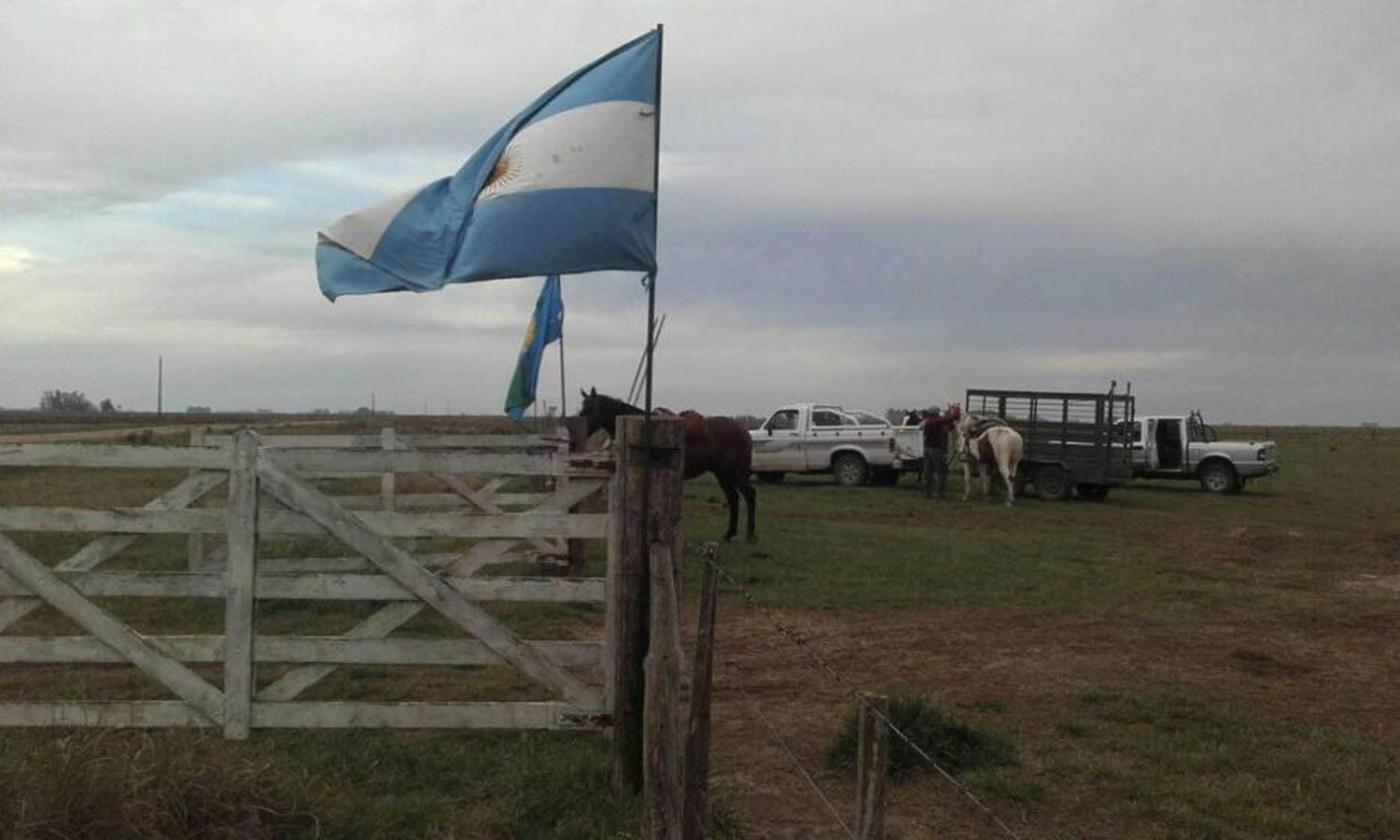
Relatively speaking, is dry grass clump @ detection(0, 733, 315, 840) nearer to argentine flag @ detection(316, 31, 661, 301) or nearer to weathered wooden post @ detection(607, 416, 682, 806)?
weathered wooden post @ detection(607, 416, 682, 806)

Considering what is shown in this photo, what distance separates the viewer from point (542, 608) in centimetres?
992

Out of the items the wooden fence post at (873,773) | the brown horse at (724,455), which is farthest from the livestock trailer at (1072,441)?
the wooden fence post at (873,773)

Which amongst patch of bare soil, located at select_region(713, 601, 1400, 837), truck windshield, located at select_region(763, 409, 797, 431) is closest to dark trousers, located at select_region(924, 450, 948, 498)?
truck windshield, located at select_region(763, 409, 797, 431)

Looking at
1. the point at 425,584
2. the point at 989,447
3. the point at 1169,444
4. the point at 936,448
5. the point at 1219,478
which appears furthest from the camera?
the point at 1169,444

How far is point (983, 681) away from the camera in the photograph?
311 inches

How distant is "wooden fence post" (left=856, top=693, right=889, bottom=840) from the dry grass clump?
104 inches

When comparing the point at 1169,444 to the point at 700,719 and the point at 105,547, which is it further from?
the point at 700,719

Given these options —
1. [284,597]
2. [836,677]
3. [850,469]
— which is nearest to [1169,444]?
[850,469]

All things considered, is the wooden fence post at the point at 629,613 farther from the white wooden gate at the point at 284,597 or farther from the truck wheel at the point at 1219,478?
the truck wheel at the point at 1219,478

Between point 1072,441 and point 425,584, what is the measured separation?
69.4ft

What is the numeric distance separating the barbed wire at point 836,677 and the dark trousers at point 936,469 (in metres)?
14.0

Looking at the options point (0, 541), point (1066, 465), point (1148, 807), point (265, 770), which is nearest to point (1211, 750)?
point (1148, 807)

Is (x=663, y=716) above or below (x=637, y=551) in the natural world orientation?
below

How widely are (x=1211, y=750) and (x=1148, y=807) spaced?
3.53ft
